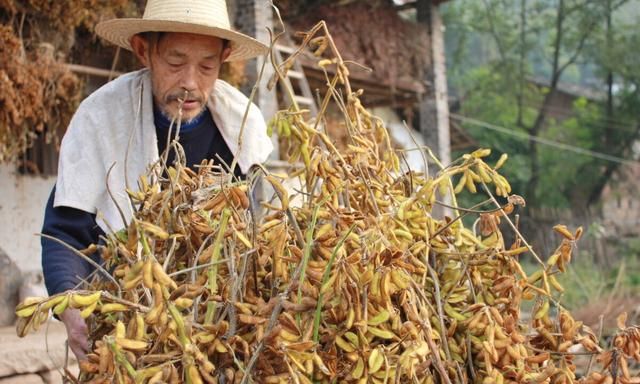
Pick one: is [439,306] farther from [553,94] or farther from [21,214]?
[553,94]

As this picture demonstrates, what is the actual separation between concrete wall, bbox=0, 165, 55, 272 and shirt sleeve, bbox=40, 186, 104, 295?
15.4 feet

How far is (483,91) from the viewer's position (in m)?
21.4

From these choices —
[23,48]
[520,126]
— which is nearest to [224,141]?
[23,48]

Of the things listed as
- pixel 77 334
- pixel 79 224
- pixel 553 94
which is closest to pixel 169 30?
pixel 79 224

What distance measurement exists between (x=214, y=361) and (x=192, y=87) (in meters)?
1.12

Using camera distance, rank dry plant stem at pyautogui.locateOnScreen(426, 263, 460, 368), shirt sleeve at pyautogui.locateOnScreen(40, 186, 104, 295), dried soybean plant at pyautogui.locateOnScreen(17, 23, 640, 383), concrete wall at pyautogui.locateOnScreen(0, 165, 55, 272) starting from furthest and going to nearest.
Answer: concrete wall at pyautogui.locateOnScreen(0, 165, 55, 272) < shirt sleeve at pyautogui.locateOnScreen(40, 186, 104, 295) < dry plant stem at pyautogui.locateOnScreen(426, 263, 460, 368) < dried soybean plant at pyautogui.locateOnScreen(17, 23, 640, 383)

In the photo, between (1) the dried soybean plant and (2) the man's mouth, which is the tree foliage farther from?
(1) the dried soybean plant

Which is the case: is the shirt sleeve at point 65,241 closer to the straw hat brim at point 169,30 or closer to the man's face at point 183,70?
the man's face at point 183,70

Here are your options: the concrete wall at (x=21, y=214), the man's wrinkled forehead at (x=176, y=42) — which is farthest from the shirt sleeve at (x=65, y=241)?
the concrete wall at (x=21, y=214)

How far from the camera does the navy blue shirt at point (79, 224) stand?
1.90 meters

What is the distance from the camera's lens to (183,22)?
2.15m

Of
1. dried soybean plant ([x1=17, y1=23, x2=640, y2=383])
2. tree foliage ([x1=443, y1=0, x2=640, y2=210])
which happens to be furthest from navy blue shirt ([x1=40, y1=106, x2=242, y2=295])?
tree foliage ([x1=443, y1=0, x2=640, y2=210])

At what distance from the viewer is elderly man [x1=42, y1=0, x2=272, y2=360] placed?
6.83 feet

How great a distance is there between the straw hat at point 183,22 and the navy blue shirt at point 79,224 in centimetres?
25
